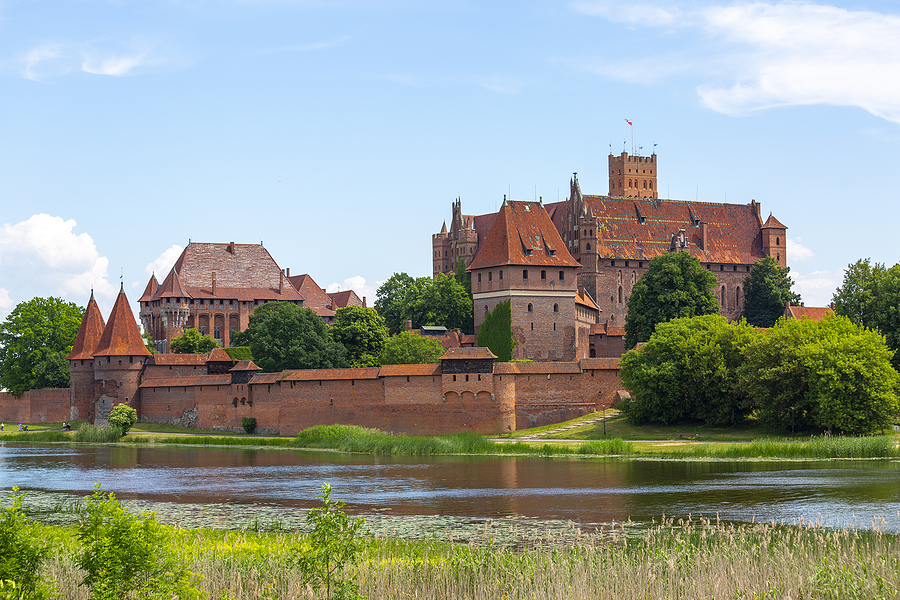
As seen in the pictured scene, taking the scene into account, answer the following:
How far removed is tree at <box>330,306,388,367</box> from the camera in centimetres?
5819

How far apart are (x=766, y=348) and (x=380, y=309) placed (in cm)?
3894

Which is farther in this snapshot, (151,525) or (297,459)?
(297,459)

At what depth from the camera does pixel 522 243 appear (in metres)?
56.4

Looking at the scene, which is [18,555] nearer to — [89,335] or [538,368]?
[538,368]

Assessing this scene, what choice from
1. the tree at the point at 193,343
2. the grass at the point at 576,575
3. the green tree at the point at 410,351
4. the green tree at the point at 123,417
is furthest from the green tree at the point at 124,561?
the tree at the point at 193,343

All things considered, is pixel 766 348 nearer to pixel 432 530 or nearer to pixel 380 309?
pixel 432 530

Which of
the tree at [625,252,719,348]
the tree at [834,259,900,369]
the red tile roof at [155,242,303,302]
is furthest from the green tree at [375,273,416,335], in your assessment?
the tree at [834,259,900,369]

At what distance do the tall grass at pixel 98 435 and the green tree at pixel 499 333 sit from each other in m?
18.4

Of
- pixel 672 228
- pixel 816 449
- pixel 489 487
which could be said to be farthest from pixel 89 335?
pixel 816 449

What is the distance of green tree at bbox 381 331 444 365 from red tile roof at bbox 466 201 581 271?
17.8 feet

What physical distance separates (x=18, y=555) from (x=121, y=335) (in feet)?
158

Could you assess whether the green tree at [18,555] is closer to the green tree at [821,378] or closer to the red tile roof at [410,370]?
the green tree at [821,378]

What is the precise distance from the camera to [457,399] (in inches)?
1778

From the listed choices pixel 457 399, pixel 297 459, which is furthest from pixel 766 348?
pixel 297 459
